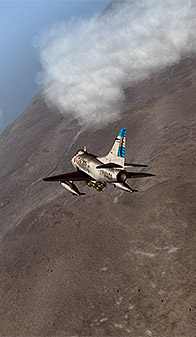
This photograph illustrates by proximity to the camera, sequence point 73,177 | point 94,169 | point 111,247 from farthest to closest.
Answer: point 111,247
point 73,177
point 94,169

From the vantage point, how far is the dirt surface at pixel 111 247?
73875mm

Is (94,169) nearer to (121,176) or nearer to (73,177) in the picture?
(73,177)

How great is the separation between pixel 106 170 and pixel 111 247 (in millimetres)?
30688

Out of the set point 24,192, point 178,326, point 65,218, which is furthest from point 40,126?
point 178,326

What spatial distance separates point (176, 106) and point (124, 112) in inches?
934

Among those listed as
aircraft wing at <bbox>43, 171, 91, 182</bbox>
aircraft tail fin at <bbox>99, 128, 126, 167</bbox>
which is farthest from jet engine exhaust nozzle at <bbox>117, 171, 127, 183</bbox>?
aircraft wing at <bbox>43, 171, 91, 182</bbox>

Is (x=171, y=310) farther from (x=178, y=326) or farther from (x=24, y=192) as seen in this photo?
(x=24, y=192)

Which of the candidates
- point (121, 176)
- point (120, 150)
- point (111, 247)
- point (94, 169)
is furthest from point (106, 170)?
point (111, 247)

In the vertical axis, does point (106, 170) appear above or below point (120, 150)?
below

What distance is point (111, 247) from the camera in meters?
90.6

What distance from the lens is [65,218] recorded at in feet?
352

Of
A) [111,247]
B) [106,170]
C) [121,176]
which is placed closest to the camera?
[121,176]

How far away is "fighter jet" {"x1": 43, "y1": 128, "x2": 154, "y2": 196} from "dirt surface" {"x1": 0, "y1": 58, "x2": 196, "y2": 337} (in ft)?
67.1

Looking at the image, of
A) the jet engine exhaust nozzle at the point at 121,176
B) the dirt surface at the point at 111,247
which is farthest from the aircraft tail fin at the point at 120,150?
the dirt surface at the point at 111,247
